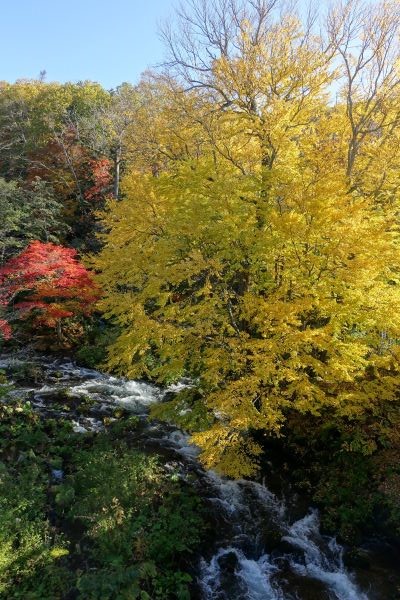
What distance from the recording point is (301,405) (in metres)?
8.07

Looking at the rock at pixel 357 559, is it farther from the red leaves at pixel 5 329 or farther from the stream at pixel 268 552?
the red leaves at pixel 5 329

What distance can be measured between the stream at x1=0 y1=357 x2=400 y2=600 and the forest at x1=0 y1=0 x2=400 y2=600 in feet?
0.14

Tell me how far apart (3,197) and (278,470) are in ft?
61.2

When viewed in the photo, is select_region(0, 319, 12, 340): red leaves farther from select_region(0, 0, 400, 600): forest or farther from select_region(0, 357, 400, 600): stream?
select_region(0, 357, 400, 600): stream

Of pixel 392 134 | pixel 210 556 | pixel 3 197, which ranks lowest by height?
pixel 210 556

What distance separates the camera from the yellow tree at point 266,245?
7.65 meters

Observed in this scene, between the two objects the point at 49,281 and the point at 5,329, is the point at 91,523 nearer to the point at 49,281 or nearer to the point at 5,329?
the point at 5,329

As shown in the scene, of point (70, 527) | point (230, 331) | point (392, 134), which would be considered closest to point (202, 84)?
point (392, 134)

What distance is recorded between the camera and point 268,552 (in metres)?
8.42

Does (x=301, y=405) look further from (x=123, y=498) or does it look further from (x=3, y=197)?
(x=3, y=197)

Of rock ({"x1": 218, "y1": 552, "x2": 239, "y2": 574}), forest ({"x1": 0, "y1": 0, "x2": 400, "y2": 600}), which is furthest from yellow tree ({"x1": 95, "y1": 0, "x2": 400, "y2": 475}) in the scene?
rock ({"x1": 218, "y1": 552, "x2": 239, "y2": 574})

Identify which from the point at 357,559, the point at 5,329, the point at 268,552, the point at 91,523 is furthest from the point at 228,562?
the point at 5,329

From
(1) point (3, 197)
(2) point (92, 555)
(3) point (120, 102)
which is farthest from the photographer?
(3) point (120, 102)

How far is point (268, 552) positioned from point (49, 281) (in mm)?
13080
